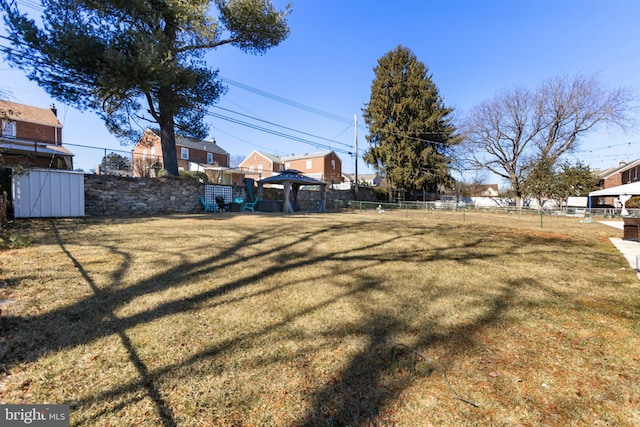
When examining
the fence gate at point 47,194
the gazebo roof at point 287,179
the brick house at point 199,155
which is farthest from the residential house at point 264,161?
the fence gate at point 47,194

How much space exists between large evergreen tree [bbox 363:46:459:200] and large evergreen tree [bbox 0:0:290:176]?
19.0 metres

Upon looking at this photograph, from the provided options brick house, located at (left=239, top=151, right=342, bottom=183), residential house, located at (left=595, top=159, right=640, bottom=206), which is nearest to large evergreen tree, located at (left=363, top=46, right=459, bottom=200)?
brick house, located at (left=239, top=151, right=342, bottom=183)

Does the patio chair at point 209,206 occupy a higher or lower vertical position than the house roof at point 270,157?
lower

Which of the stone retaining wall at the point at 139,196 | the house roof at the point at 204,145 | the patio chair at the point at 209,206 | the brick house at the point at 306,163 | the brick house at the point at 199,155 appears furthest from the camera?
the brick house at the point at 306,163

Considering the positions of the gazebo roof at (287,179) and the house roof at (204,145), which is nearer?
the gazebo roof at (287,179)

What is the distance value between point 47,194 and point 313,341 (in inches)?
417

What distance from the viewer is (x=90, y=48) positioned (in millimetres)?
9523

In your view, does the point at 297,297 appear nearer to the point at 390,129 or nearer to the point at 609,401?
the point at 609,401

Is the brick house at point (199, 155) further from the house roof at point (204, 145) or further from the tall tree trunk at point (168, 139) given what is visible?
the tall tree trunk at point (168, 139)

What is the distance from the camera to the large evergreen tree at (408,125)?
29.7 meters

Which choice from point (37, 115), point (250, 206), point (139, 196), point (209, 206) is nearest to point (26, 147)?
point (139, 196)

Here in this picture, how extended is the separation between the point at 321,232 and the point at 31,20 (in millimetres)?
12081

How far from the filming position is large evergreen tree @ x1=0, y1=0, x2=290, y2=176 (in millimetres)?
9539

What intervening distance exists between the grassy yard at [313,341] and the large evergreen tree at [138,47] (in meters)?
7.78
